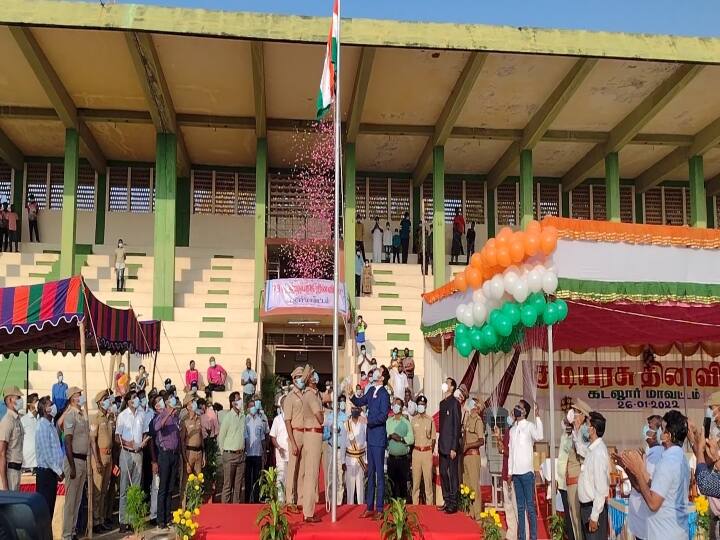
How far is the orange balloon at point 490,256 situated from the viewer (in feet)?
28.4

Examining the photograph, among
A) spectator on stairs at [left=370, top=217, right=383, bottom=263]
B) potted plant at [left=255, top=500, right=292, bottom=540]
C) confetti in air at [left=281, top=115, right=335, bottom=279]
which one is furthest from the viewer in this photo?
spectator on stairs at [left=370, top=217, right=383, bottom=263]

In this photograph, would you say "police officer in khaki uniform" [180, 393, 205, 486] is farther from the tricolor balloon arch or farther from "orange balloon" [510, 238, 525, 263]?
"orange balloon" [510, 238, 525, 263]

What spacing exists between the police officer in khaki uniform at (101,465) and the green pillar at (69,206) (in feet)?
35.5

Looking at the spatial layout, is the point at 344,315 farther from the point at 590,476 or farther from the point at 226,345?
the point at 590,476

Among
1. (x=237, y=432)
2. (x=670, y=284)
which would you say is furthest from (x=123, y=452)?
(x=670, y=284)

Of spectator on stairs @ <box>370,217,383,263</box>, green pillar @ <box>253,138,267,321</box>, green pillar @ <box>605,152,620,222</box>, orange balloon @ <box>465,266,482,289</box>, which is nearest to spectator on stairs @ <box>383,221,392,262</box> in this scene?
spectator on stairs @ <box>370,217,383,263</box>

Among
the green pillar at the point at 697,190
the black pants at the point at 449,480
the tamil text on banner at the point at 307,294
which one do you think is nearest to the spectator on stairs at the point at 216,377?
the tamil text on banner at the point at 307,294

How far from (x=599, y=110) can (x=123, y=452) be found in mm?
15039

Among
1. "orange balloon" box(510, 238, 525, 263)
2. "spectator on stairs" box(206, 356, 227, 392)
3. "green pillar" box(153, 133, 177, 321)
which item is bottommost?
"spectator on stairs" box(206, 356, 227, 392)

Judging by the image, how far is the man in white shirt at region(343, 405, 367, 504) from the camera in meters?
9.98

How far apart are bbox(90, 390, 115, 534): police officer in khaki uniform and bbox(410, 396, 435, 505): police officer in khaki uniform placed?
374cm

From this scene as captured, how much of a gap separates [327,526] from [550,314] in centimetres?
315

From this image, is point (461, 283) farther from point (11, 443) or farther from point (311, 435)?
point (11, 443)

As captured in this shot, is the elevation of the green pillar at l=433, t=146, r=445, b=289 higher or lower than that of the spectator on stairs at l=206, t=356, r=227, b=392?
higher
